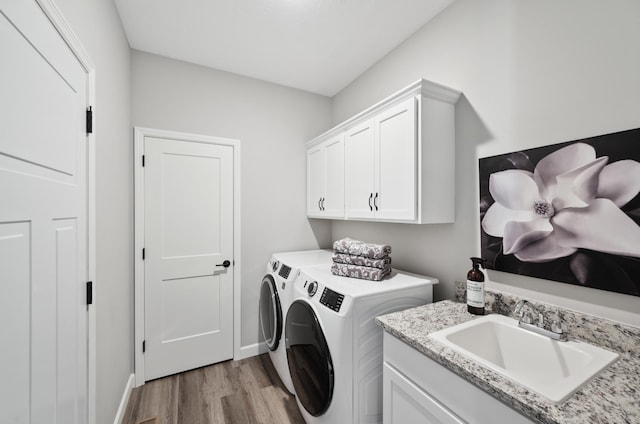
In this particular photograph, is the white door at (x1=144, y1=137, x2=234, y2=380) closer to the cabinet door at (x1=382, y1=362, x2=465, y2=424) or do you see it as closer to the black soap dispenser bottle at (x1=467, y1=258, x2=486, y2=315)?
the cabinet door at (x1=382, y1=362, x2=465, y2=424)

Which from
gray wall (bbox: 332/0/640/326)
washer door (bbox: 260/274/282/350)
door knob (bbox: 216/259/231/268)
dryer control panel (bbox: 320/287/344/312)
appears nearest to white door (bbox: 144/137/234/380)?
door knob (bbox: 216/259/231/268)

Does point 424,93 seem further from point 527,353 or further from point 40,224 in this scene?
point 40,224

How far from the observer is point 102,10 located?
1.42m

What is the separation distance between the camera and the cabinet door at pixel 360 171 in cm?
195

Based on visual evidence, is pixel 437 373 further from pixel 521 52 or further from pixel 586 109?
pixel 521 52

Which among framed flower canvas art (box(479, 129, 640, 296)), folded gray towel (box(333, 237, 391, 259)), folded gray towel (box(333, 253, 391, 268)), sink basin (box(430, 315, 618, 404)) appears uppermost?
framed flower canvas art (box(479, 129, 640, 296))

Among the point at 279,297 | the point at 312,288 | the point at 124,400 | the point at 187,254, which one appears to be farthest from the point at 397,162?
the point at 124,400

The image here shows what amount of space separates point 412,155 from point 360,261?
763 mm

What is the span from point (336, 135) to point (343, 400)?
1.93m

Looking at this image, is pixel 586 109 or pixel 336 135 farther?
pixel 336 135

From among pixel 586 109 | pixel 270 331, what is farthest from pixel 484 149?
pixel 270 331

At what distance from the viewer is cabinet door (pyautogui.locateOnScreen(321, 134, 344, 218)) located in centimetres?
229

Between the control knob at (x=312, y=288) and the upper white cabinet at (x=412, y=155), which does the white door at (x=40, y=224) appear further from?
the upper white cabinet at (x=412, y=155)

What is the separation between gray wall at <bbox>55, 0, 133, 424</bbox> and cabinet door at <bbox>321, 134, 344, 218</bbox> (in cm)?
159
